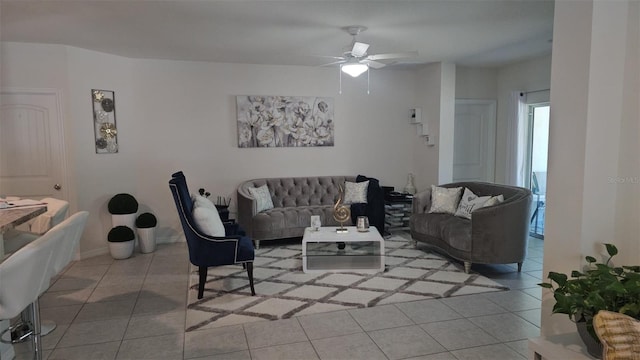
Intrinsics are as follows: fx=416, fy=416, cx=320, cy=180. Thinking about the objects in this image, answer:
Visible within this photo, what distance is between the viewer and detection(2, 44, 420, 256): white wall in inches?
197

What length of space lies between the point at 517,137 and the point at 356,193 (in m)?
2.49

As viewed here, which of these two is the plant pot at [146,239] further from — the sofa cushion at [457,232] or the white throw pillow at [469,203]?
the white throw pillow at [469,203]

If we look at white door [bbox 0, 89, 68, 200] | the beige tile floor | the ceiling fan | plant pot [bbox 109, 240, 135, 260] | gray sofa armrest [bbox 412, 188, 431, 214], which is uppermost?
the ceiling fan

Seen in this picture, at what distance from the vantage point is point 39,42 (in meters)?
4.62

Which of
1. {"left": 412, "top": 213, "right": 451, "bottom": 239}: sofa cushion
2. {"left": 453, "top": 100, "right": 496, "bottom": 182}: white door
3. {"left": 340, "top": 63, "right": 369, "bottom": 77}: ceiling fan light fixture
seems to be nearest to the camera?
{"left": 340, "top": 63, "right": 369, "bottom": 77}: ceiling fan light fixture

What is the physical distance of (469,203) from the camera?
4.88m

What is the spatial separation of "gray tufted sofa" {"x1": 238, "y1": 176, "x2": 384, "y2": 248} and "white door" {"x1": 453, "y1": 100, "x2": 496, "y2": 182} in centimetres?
188

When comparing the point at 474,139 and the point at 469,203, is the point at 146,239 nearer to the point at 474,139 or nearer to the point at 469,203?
the point at 469,203

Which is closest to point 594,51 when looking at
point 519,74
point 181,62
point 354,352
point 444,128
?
point 354,352

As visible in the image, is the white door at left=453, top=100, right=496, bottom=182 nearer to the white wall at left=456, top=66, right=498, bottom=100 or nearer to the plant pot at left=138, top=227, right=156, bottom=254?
the white wall at left=456, top=66, right=498, bottom=100

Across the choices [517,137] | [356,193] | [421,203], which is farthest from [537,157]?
[356,193]

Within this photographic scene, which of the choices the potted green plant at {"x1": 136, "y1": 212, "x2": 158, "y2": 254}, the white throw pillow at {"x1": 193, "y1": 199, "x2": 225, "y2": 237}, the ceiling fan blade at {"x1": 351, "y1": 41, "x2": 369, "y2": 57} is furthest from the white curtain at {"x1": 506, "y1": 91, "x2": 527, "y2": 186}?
the potted green plant at {"x1": 136, "y1": 212, "x2": 158, "y2": 254}

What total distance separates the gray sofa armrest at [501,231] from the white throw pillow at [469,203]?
0.49 metres

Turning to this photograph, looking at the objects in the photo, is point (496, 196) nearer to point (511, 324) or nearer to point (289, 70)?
point (511, 324)
